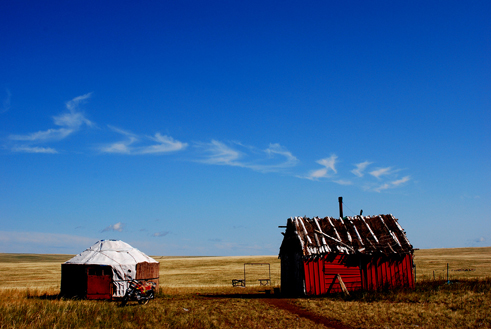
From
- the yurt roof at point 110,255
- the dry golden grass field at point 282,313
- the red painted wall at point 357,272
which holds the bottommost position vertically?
the dry golden grass field at point 282,313

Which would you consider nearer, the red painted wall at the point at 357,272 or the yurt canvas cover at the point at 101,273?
the red painted wall at the point at 357,272

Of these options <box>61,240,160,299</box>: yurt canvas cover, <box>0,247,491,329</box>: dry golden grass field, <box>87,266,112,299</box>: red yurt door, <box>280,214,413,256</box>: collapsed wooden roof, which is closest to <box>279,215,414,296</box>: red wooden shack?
<box>280,214,413,256</box>: collapsed wooden roof

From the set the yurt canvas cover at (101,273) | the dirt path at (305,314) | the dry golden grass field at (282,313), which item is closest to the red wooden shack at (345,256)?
the dry golden grass field at (282,313)

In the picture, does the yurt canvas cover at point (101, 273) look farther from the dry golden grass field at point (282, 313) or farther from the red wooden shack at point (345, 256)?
the red wooden shack at point (345, 256)

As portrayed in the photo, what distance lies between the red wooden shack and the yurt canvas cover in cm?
1065

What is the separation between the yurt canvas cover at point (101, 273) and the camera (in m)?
24.3

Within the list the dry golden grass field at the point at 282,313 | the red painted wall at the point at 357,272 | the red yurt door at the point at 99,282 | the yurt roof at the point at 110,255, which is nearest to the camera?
the dry golden grass field at the point at 282,313

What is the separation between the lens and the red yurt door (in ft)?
79.4

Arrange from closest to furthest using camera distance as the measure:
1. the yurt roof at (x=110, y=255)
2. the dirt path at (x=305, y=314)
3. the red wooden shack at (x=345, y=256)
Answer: the dirt path at (x=305, y=314)
the red wooden shack at (x=345, y=256)
the yurt roof at (x=110, y=255)

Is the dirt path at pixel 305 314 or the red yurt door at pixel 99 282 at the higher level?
the red yurt door at pixel 99 282

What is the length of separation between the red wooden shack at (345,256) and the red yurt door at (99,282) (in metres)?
11.8

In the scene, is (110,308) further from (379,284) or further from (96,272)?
(379,284)

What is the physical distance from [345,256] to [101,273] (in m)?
15.5

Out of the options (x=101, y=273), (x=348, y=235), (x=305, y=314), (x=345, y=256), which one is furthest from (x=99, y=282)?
(x=348, y=235)
